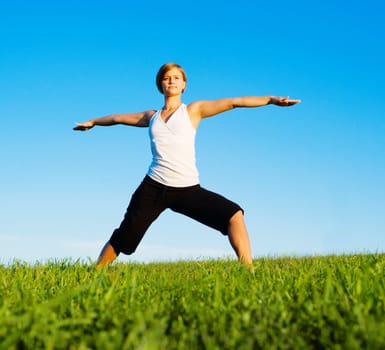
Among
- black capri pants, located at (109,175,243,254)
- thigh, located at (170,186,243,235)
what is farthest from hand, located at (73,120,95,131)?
thigh, located at (170,186,243,235)

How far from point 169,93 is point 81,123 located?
160 cm

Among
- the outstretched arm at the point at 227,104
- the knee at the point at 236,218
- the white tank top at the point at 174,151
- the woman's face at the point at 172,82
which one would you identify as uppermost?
the woman's face at the point at 172,82

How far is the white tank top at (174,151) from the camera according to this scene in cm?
656

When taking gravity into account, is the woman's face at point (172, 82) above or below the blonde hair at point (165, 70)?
below

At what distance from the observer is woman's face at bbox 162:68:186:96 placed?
7.02 meters

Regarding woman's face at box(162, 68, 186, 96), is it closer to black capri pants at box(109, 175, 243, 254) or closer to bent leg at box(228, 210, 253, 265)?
black capri pants at box(109, 175, 243, 254)

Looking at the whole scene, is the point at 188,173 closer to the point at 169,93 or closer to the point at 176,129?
the point at 176,129

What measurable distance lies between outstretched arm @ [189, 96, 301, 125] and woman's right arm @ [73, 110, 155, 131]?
29.6 inches

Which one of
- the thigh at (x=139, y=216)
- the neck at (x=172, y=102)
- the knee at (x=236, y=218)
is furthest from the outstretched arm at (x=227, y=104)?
the knee at (x=236, y=218)

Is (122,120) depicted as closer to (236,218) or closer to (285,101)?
(236,218)

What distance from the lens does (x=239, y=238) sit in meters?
6.26

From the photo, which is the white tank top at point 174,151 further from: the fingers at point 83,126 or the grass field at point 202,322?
the grass field at point 202,322

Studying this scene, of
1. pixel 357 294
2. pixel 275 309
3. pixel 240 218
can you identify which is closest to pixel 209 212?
pixel 240 218

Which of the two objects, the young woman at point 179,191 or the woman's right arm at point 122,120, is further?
the woman's right arm at point 122,120
